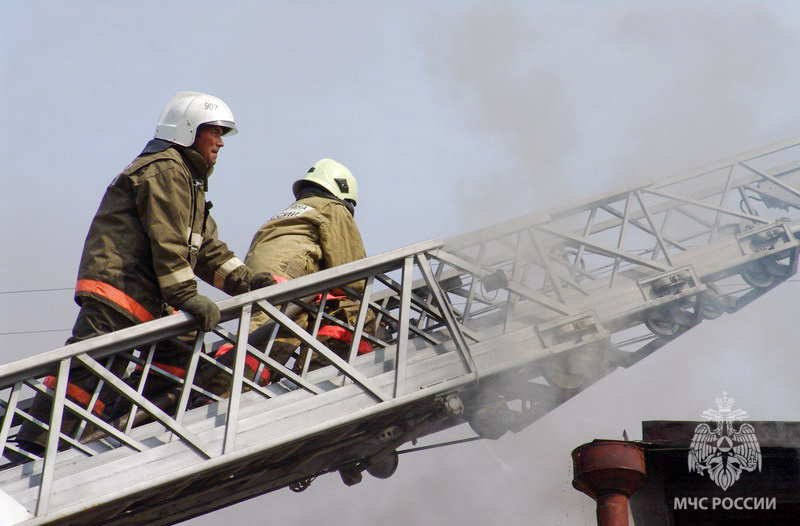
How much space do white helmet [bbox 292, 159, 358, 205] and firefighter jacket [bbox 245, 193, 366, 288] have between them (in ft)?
1.32

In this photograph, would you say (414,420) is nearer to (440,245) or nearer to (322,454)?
(322,454)

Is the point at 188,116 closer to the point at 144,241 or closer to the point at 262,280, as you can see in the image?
the point at 144,241

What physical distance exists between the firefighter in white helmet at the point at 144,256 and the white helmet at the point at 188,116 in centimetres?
1

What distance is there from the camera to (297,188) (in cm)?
762

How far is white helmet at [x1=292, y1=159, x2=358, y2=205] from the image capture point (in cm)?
742

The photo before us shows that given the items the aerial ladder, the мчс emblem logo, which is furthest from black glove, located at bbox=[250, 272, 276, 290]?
the мчс emblem logo

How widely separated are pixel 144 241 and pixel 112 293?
0.34 meters

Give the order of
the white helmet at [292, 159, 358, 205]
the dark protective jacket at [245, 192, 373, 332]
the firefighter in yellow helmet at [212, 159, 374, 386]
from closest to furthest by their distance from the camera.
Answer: the firefighter in yellow helmet at [212, 159, 374, 386], the dark protective jacket at [245, 192, 373, 332], the white helmet at [292, 159, 358, 205]

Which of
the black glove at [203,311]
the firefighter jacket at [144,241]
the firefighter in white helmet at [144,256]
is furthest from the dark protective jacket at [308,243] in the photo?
the black glove at [203,311]

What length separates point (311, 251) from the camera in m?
6.69

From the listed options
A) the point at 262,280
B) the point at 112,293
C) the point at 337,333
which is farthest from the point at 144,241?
the point at 337,333

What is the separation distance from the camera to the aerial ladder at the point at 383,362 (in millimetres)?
4832

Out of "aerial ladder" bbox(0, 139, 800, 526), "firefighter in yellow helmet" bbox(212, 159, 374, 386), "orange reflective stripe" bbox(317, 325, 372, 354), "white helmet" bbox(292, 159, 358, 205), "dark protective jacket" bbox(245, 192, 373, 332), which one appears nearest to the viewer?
"aerial ladder" bbox(0, 139, 800, 526)

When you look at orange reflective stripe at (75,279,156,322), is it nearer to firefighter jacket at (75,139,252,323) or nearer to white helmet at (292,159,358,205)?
firefighter jacket at (75,139,252,323)
